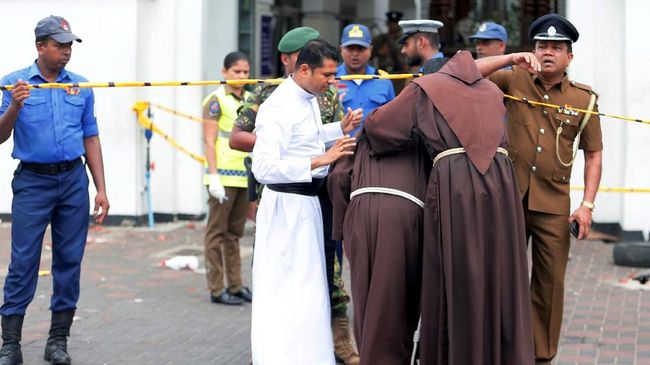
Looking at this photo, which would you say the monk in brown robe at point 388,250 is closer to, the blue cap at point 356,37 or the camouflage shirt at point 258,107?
the camouflage shirt at point 258,107

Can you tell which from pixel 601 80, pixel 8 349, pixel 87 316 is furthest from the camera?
pixel 601 80

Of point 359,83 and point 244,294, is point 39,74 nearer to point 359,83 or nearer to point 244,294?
point 359,83

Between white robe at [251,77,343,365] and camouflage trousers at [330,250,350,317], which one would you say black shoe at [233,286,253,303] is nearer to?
camouflage trousers at [330,250,350,317]

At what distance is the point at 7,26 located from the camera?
12.9 metres

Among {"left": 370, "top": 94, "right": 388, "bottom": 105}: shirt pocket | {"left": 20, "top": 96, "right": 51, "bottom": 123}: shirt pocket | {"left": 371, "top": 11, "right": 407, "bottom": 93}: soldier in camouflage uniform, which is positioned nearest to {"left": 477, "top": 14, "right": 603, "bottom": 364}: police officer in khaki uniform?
{"left": 370, "top": 94, "right": 388, "bottom": 105}: shirt pocket

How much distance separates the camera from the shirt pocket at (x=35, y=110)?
6.72m

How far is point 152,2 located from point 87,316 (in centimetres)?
531

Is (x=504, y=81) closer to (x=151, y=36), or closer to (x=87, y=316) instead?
(x=87, y=316)

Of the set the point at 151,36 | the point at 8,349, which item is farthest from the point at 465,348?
the point at 151,36

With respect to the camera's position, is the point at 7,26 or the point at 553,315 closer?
the point at 553,315

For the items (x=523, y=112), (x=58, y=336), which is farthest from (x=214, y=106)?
(x=523, y=112)

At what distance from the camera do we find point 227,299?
28.9ft

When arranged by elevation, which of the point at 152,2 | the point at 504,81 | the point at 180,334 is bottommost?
the point at 180,334

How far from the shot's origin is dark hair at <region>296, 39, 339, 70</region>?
5.96m
